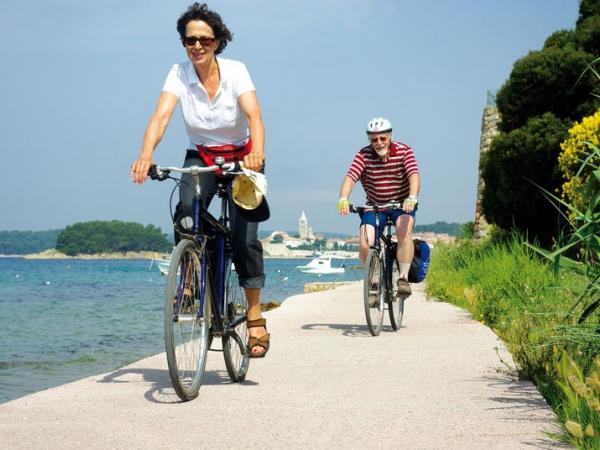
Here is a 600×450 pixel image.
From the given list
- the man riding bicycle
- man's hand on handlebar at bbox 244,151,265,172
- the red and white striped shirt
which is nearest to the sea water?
the man riding bicycle

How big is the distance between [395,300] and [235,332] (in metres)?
4.09

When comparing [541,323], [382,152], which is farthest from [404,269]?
[541,323]

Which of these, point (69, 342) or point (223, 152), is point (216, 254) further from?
point (69, 342)

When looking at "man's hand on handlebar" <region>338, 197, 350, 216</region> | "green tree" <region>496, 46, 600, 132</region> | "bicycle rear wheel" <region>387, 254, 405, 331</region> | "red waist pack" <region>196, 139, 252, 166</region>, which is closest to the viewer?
"red waist pack" <region>196, 139, 252, 166</region>

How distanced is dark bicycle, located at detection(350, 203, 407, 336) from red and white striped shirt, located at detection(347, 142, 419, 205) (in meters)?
0.17

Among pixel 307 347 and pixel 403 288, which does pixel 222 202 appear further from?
pixel 403 288

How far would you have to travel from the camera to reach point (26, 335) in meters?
16.9

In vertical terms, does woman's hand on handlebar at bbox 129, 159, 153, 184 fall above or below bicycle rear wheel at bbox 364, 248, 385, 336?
above

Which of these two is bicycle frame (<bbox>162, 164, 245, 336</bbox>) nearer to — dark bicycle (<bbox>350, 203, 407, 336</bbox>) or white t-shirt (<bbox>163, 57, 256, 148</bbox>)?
white t-shirt (<bbox>163, 57, 256, 148</bbox>)

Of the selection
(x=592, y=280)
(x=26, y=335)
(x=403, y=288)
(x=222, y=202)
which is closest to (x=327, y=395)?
(x=222, y=202)

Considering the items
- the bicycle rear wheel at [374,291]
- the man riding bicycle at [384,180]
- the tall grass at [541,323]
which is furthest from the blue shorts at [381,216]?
the tall grass at [541,323]

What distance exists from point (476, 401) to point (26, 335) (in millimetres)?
13155

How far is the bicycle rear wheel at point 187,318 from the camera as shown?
16.2ft

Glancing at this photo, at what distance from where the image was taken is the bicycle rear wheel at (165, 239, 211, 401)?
4949mm
